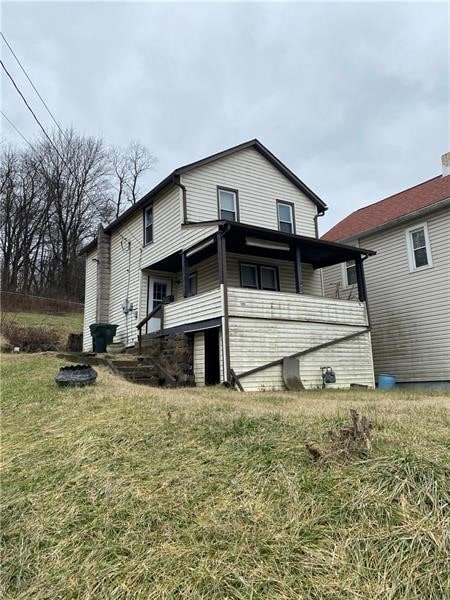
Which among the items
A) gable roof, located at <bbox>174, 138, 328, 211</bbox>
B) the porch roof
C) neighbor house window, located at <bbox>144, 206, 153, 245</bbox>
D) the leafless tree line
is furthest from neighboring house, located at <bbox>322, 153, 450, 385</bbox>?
the leafless tree line

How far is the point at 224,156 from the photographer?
48.0ft

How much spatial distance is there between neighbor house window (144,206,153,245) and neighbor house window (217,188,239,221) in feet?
9.14

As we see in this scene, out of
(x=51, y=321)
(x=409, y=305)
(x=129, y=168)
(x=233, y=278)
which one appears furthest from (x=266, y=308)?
(x=129, y=168)

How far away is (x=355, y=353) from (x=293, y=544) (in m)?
10.9

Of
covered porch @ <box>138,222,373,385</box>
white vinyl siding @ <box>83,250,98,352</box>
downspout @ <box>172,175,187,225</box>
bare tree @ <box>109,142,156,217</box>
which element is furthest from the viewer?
bare tree @ <box>109,142,156,217</box>

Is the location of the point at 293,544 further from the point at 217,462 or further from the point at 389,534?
the point at 217,462

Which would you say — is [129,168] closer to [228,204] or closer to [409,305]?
[228,204]

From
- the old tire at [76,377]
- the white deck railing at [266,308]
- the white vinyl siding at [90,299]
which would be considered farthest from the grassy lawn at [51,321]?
the old tire at [76,377]

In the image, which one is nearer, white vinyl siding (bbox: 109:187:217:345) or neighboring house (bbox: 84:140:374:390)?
neighboring house (bbox: 84:140:374:390)

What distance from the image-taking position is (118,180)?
36.2 m

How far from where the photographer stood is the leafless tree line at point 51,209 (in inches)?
1147

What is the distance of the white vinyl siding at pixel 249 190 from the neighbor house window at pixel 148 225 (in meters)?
2.38

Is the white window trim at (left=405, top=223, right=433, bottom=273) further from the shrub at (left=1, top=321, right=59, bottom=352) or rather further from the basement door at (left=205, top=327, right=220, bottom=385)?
the shrub at (left=1, top=321, right=59, bottom=352)

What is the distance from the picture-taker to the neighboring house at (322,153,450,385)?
42.0ft
